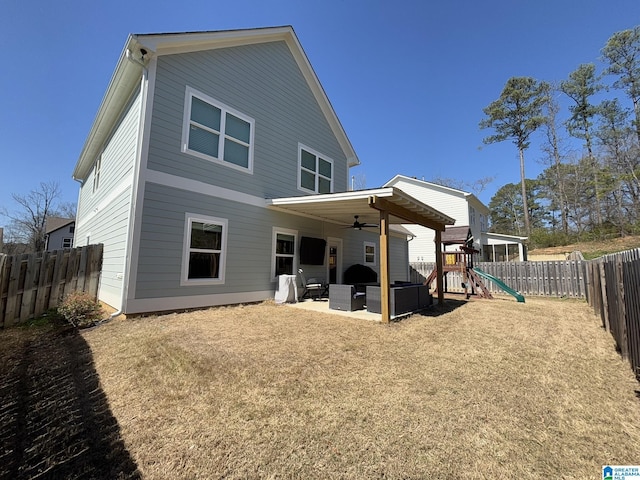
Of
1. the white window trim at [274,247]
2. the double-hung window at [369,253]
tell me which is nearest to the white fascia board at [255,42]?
the double-hung window at [369,253]

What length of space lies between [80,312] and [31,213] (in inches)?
1588

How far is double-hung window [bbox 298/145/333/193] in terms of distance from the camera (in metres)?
10.2

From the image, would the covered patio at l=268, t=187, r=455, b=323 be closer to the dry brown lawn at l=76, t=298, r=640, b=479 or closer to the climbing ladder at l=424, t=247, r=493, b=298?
the dry brown lawn at l=76, t=298, r=640, b=479

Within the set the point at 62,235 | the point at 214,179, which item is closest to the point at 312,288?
the point at 214,179

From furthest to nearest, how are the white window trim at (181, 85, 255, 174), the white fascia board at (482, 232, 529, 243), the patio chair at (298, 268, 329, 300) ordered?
the white fascia board at (482, 232, 529, 243) → the patio chair at (298, 268, 329, 300) → the white window trim at (181, 85, 255, 174)

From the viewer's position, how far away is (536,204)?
110ft

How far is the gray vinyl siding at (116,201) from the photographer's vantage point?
20.7 feet

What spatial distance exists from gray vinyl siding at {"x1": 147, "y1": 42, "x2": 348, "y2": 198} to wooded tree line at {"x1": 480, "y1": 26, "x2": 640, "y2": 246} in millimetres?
22039

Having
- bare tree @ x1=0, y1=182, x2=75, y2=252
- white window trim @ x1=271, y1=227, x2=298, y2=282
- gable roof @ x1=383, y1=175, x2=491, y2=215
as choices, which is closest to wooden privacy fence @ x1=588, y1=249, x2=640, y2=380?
white window trim @ x1=271, y1=227, x2=298, y2=282

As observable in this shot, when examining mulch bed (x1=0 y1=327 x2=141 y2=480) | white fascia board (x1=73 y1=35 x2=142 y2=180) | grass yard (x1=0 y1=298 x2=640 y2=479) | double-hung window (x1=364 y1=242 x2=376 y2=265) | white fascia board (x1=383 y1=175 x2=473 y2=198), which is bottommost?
mulch bed (x1=0 y1=327 x2=141 y2=480)

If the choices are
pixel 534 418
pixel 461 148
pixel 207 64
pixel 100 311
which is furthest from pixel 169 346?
pixel 461 148

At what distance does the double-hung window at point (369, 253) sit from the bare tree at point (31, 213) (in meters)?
38.6

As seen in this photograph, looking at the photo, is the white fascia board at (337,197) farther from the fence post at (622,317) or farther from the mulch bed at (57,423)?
the mulch bed at (57,423)

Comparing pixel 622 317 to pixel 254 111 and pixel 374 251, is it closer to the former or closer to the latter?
pixel 254 111
